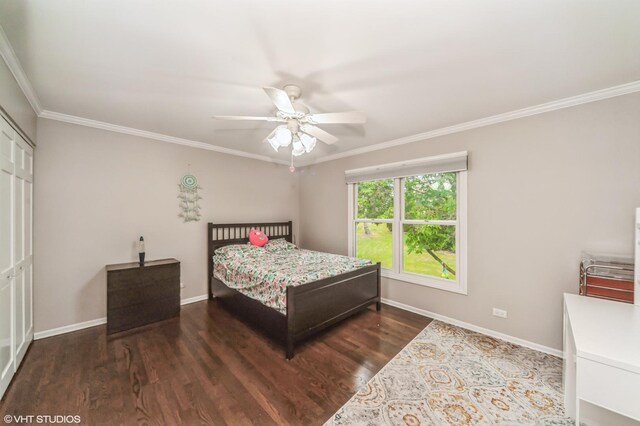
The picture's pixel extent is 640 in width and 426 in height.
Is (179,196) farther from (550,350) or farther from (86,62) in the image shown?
(550,350)

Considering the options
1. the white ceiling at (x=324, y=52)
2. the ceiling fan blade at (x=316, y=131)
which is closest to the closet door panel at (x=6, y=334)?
the white ceiling at (x=324, y=52)

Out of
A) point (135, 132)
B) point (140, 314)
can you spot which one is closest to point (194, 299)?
point (140, 314)

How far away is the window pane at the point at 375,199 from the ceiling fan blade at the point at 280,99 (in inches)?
91.2

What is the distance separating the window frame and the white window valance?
0.36ft

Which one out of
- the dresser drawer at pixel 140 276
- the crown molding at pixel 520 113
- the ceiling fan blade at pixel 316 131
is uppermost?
the crown molding at pixel 520 113

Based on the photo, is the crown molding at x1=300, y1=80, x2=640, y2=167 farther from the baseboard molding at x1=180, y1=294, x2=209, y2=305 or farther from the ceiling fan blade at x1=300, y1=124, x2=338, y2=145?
the baseboard molding at x1=180, y1=294, x2=209, y2=305

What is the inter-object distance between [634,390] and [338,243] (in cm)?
348

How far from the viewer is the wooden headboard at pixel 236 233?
392cm

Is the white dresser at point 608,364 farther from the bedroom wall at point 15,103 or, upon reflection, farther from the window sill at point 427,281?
the bedroom wall at point 15,103

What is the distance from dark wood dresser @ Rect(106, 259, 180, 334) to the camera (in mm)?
2793

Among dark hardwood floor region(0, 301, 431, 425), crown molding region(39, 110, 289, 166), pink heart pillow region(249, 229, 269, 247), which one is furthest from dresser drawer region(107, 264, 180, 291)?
crown molding region(39, 110, 289, 166)

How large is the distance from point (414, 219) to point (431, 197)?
0.39 m

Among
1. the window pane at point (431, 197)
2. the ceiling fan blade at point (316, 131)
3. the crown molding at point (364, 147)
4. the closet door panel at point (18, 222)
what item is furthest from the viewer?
the window pane at point (431, 197)

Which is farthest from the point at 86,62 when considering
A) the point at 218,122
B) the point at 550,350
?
the point at 550,350
